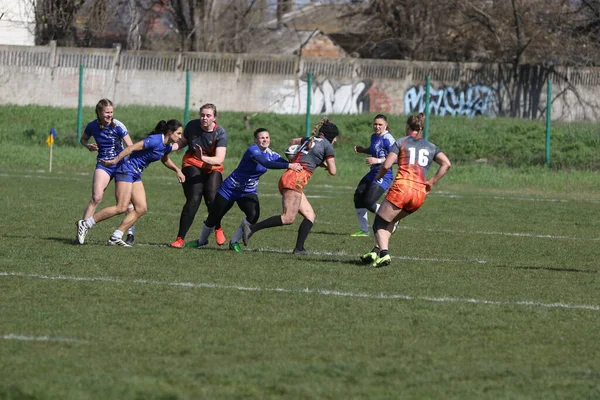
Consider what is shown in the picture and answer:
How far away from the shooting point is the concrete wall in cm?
3466

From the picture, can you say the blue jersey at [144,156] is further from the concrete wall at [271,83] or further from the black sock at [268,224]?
the concrete wall at [271,83]

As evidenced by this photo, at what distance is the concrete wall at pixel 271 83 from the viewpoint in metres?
34.7

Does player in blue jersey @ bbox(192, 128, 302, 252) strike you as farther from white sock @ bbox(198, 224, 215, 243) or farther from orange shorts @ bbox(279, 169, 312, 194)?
orange shorts @ bbox(279, 169, 312, 194)

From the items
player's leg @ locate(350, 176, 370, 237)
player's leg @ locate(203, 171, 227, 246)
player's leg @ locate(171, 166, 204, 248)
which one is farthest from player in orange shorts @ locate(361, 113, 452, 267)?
player's leg @ locate(350, 176, 370, 237)

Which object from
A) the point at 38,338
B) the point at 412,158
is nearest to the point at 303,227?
the point at 412,158

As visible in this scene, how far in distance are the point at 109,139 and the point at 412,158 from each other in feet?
13.0

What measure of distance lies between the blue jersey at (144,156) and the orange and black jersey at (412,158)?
122 inches

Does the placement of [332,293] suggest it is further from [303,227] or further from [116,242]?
[116,242]

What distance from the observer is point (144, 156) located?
43.0 feet

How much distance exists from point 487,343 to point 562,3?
35599 mm

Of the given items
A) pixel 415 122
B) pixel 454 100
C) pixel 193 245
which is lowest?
pixel 193 245

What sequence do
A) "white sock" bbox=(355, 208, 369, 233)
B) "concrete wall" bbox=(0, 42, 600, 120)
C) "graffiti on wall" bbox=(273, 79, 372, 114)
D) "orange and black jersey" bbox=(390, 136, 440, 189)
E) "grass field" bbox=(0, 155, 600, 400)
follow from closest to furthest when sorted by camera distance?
"grass field" bbox=(0, 155, 600, 400) → "orange and black jersey" bbox=(390, 136, 440, 189) → "white sock" bbox=(355, 208, 369, 233) → "graffiti on wall" bbox=(273, 79, 372, 114) → "concrete wall" bbox=(0, 42, 600, 120)

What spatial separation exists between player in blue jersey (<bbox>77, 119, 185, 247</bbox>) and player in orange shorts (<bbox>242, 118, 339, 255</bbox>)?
1250 mm

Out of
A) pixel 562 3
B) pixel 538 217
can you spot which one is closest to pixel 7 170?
pixel 538 217
